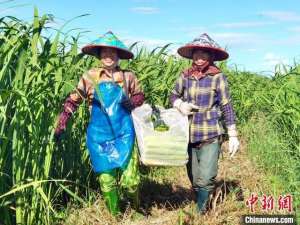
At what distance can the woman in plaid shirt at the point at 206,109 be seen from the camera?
14.0 ft

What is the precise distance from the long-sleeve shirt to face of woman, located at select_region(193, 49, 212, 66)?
1.72 ft

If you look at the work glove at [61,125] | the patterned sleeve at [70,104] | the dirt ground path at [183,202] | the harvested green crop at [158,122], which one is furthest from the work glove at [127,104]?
the dirt ground path at [183,202]

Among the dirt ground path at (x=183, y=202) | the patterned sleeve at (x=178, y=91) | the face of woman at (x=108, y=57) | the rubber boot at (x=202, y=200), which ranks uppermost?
the face of woman at (x=108, y=57)

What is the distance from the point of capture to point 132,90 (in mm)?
4312

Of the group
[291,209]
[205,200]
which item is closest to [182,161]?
[205,200]

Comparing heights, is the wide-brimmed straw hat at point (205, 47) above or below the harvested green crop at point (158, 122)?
above

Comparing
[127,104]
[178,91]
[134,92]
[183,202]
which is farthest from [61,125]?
[183,202]

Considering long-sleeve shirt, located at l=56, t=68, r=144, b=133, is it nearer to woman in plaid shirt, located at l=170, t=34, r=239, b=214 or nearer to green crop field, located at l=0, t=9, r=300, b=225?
green crop field, located at l=0, t=9, r=300, b=225

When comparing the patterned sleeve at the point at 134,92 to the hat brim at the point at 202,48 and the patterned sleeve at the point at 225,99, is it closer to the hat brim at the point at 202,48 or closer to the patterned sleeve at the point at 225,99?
the hat brim at the point at 202,48

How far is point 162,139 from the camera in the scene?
4113 mm

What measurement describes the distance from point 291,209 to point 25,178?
6.54 feet

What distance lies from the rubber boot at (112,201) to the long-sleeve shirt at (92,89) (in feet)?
2.28

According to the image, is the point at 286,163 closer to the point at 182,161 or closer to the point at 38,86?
the point at 182,161

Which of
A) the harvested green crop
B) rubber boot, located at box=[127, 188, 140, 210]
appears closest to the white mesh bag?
the harvested green crop
